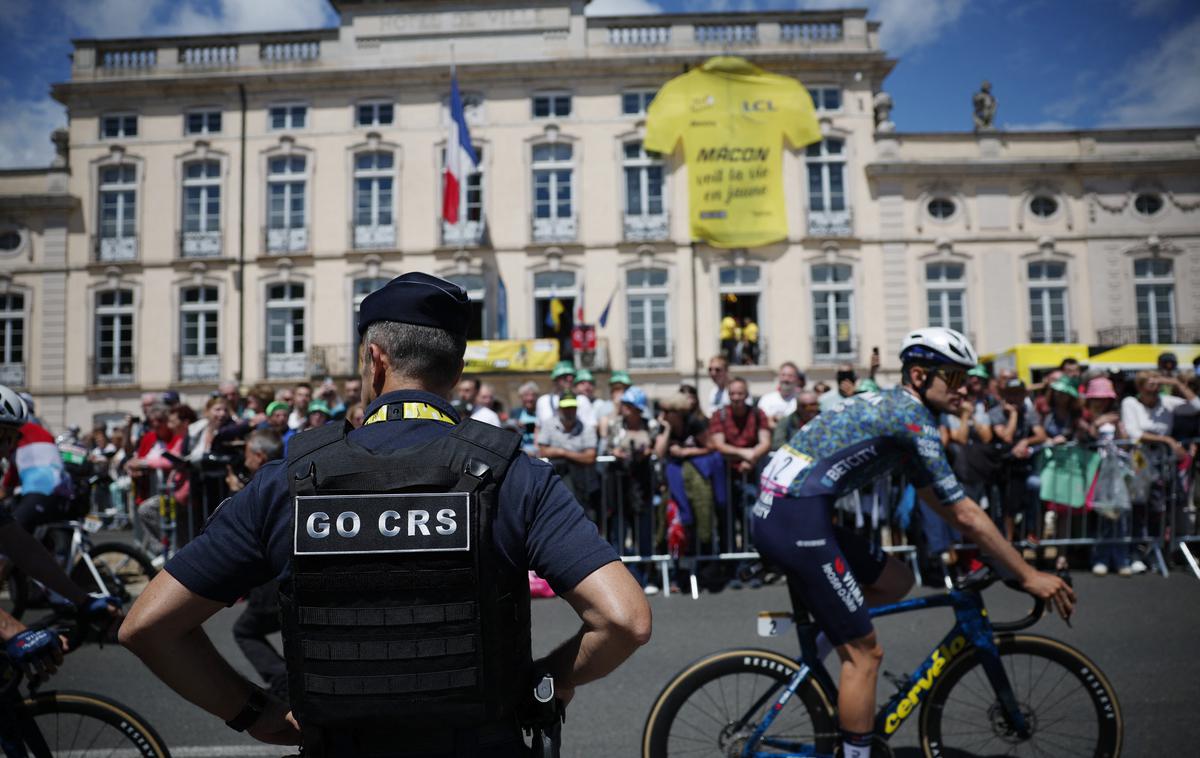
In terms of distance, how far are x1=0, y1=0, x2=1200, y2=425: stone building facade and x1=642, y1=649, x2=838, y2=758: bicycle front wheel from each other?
883 inches

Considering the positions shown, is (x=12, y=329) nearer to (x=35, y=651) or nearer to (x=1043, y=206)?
(x=35, y=651)

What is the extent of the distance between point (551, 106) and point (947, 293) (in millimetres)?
14643

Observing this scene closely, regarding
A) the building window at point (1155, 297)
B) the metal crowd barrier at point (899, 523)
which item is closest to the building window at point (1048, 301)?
the building window at point (1155, 297)

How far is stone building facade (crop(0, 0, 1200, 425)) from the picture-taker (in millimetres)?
25984

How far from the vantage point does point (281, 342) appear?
87.6ft

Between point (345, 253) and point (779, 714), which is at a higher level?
point (345, 253)

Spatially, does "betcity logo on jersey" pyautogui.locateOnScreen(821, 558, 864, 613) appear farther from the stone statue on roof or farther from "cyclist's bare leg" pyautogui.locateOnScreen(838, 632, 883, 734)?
the stone statue on roof

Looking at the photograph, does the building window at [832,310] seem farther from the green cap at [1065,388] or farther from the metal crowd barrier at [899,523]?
the metal crowd barrier at [899,523]

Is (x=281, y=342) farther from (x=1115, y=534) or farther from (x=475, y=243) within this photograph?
(x=1115, y=534)

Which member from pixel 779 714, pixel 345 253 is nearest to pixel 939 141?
pixel 345 253

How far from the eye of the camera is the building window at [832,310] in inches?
1028

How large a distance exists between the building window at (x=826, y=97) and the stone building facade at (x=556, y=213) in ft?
0.53

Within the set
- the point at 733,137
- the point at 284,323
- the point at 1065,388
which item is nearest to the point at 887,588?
the point at 1065,388

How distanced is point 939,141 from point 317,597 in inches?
1121
